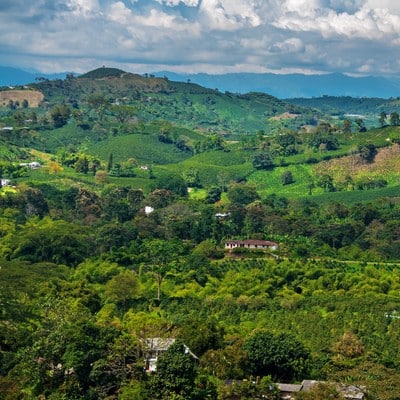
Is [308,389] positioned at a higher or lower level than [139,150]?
higher

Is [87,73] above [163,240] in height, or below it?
above

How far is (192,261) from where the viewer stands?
5694 centimetres

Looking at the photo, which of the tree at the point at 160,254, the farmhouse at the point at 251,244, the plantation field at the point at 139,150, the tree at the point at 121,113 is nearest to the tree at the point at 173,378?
the tree at the point at 160,254

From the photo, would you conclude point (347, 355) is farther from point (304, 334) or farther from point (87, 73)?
point (87, 73)

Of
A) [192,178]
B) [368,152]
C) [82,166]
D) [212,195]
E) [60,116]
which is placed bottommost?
[212,195]

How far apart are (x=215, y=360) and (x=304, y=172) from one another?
73.6m

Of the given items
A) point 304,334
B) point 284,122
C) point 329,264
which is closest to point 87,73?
point 284,122

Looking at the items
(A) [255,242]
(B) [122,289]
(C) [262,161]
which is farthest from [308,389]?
(C) [262,161]

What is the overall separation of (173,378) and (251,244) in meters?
36.1

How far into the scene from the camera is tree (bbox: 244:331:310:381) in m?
34.7

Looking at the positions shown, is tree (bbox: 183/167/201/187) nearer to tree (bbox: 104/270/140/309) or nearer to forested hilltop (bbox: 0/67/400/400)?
forested hilltop (bbox: 0/67/400/400)

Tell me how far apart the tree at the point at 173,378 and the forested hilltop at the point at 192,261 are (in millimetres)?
60

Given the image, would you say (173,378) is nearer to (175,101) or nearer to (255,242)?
(255,242)

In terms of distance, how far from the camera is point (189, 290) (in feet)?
170
